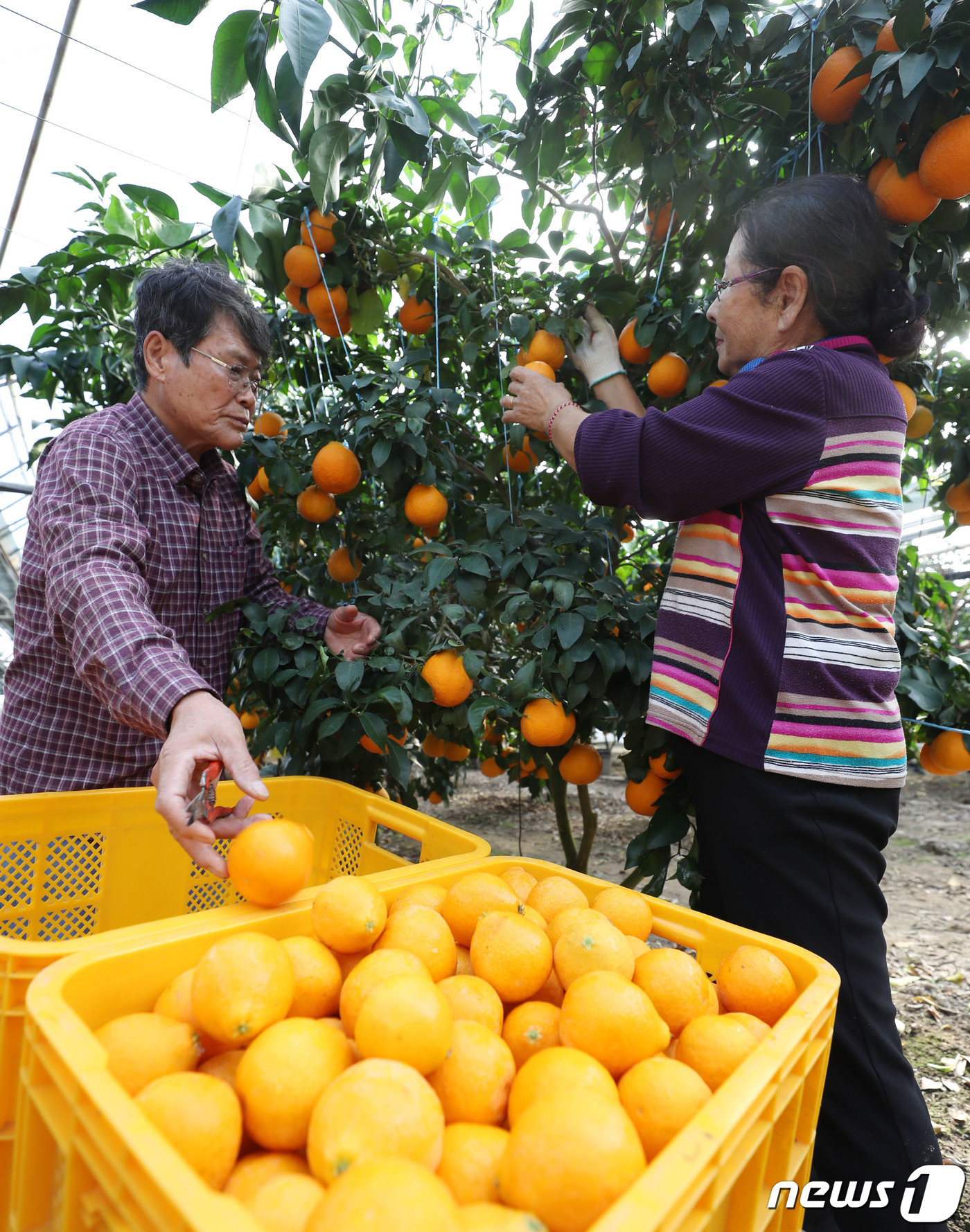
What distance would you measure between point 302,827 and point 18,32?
16.3 feet

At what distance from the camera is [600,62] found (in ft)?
6.37

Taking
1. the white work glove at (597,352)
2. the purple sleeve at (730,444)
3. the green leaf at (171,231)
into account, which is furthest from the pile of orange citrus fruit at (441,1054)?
the green leaf at (171,231)

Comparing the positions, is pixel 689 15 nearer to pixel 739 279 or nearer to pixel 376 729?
pixel 739 279

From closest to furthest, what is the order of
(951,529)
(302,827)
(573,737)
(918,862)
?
(302,827), (573,737), (951,529), (918,862)

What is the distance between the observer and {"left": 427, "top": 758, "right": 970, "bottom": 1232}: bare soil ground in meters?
2.29

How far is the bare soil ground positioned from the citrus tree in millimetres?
1034

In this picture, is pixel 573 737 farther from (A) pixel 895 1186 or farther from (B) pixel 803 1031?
(B) pixel 803 1031

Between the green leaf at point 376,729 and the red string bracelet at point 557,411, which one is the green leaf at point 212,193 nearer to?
the red string bracelet at point 557,411

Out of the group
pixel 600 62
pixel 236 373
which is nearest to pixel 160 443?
pixel 236 373

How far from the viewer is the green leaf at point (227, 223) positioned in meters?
1.74

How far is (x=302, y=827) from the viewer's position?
Answer: 1.06 metres

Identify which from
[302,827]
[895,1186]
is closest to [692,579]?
[302,827]

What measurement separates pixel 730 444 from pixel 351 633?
1012 mm

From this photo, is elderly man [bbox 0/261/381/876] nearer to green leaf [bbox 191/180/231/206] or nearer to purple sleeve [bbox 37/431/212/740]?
purple sleeve [bbox 37/431/212/740]
